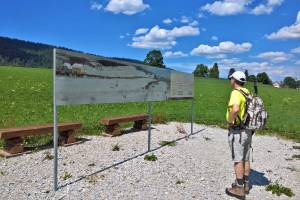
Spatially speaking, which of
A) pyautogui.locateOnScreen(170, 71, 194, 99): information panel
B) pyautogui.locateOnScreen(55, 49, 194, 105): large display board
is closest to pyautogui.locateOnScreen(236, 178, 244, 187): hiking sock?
pyautogui.locateOnScreen(55, 49, 194, 105): large display board

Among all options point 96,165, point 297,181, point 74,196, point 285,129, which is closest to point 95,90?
point 96,165

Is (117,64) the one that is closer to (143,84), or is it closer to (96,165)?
(143,84)

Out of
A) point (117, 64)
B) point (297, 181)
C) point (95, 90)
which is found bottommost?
point (297, 181)

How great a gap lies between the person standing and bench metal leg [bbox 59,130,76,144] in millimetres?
4387

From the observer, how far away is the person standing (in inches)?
245

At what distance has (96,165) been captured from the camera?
777 centimetres

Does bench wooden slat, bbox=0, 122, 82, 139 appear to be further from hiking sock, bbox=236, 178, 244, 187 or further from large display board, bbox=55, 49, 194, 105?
hiking sock, bbox=236, 178, 244, 187

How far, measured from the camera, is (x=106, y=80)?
762 cm

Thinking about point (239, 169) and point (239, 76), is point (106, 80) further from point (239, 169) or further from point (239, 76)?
point (239, 169)

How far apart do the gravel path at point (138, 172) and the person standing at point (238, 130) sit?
0.92ft

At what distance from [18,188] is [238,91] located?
3976 mm

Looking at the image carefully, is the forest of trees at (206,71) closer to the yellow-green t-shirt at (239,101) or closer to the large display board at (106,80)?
the large display board at (106,80)

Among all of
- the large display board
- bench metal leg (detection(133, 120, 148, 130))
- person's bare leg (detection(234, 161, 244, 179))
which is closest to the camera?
the large display board

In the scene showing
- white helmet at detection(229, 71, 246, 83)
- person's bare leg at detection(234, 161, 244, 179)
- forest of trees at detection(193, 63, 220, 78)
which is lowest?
person's bare leg at detection(234, 161, 244, 179)
